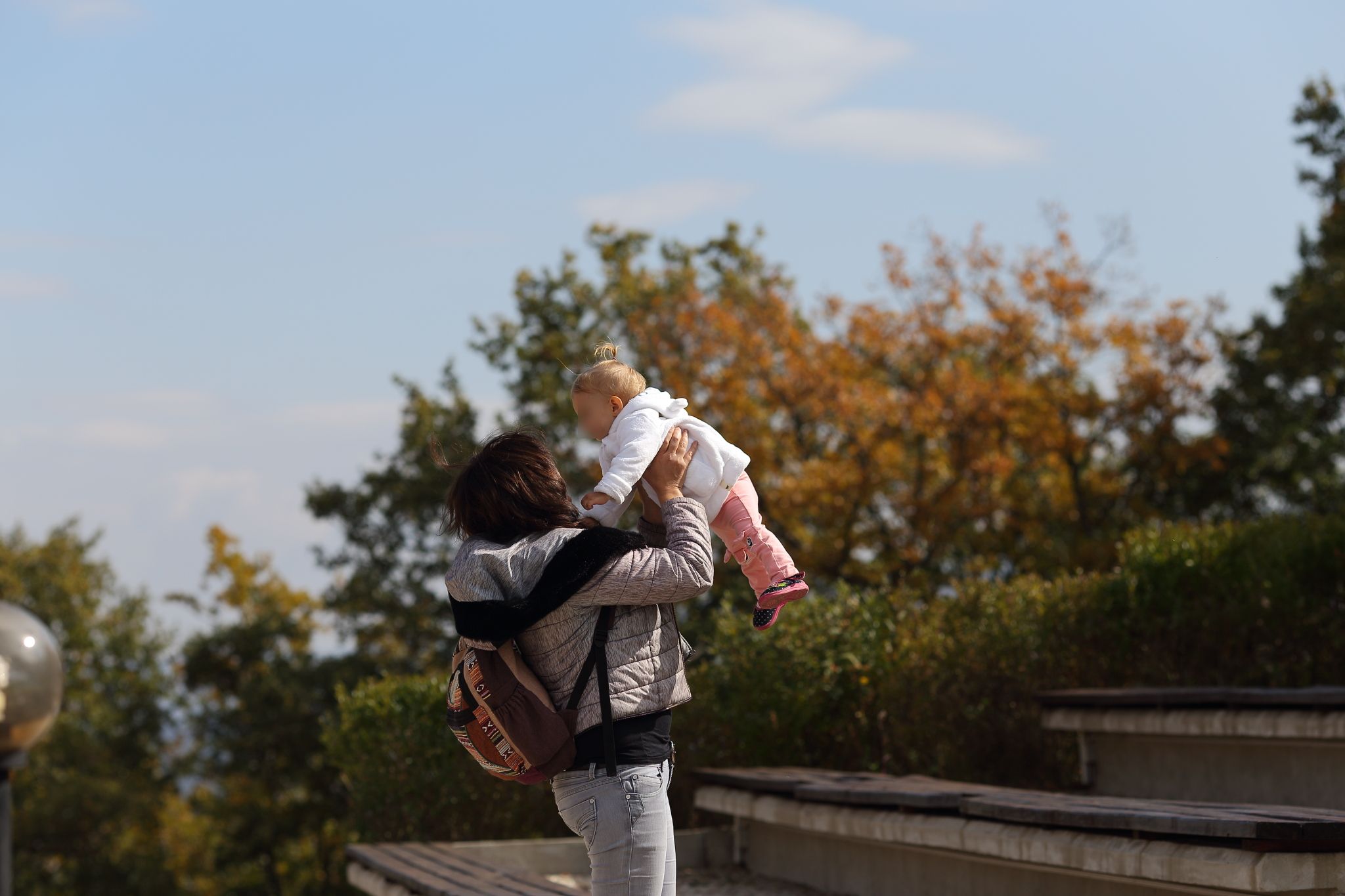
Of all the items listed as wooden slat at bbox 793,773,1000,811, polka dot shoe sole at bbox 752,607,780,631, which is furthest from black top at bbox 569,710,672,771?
wooden slat at bbox 793,773,1000,811

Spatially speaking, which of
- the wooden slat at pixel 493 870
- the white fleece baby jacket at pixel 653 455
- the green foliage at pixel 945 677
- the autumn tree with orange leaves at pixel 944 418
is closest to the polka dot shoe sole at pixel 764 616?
the white fleece baby jacket at pixel 653 455

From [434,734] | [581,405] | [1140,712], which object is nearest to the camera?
[581,405]

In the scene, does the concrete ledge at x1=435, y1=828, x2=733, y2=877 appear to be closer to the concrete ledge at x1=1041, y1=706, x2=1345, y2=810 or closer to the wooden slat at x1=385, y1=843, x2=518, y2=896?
the wooden slat at x1=385, y1=843, x2=518, y2=896

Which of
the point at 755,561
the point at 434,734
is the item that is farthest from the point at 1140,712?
the point at 755,561

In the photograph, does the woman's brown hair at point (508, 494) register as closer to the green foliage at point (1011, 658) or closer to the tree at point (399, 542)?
the green foliage at point (1011, 658)

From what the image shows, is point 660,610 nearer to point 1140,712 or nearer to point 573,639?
point 573,639

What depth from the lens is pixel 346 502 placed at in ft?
87.8

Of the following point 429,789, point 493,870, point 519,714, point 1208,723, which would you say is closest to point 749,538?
point 519,714

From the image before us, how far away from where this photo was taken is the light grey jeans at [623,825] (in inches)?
128

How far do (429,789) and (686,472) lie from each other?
660 cm

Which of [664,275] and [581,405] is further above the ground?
[664,275]

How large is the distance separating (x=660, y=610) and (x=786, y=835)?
540 centimetres

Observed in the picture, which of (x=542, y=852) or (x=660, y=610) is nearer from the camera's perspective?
(x=660, y=610)

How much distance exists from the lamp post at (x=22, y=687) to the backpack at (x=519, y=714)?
309cm
